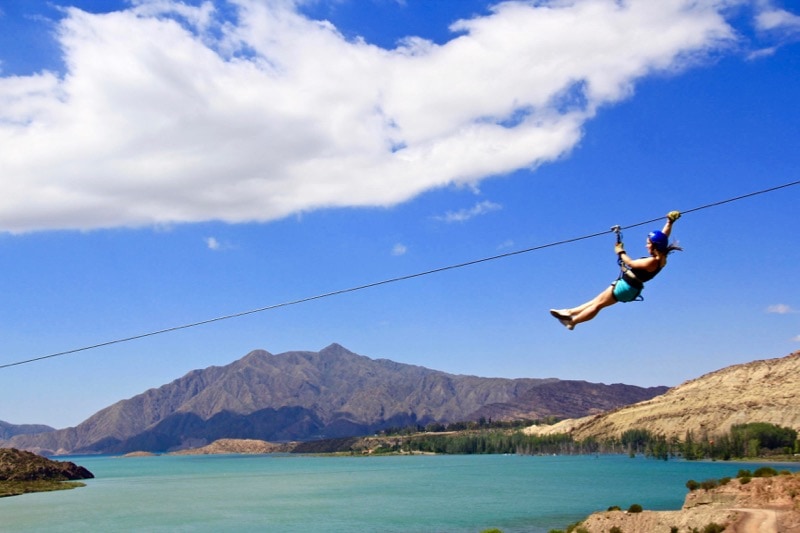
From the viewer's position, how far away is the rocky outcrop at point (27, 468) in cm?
15212

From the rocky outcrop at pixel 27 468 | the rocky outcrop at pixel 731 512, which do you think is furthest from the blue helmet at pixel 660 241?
the rocky outcrop at pixel 27 468

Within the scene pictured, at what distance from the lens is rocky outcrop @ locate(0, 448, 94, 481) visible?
499 feet

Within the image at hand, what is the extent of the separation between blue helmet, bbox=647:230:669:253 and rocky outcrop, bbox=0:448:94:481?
166490 mm

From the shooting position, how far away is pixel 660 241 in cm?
1159

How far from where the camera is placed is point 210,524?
89.8m

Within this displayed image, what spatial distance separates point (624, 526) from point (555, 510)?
35.8 metres

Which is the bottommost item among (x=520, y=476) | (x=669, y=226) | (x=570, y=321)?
(x=520, y=476)

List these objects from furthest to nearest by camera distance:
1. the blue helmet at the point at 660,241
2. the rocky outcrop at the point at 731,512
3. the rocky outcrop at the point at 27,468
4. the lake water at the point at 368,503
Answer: the rocky outcrop at the point at 27,468, the lake water at the point at 368,503, the rocky outcrop at the point at 731,512, the blue helmet at the point at 660,241

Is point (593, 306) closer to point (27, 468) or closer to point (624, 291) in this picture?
point (624, 291)

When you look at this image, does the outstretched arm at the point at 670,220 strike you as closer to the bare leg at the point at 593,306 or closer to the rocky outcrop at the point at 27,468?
the bare leg at the point at 593,306

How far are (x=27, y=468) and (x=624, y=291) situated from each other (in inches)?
6972

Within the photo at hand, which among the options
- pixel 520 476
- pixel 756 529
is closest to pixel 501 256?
pixel 756 529

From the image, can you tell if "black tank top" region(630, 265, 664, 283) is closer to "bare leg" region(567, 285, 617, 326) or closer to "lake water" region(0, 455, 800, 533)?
"bare leg" region(567, 285, 617, 326)

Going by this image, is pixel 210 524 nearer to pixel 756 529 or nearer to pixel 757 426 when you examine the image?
pixel 756 529
